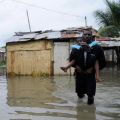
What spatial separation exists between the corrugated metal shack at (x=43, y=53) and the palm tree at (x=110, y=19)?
753 centimetres

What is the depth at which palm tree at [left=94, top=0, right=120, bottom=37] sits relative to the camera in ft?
100

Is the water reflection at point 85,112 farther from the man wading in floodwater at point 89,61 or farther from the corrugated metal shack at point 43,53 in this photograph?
the corrugated metal shack at point 43,53

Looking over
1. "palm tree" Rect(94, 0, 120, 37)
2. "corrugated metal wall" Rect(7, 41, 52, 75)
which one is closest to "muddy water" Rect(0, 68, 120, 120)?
"corrugated metal wall" Rect(7, 41, 52, 75)

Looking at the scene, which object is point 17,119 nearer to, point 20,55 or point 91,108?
point 91,108

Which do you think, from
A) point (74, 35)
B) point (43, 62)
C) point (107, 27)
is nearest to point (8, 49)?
point (43, 62)

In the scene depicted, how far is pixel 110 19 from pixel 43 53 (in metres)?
9.86

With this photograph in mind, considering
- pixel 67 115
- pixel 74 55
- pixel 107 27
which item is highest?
pixel 107 27

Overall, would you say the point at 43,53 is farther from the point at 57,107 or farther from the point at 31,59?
the point at 57,107

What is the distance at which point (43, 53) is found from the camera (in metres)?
23.5

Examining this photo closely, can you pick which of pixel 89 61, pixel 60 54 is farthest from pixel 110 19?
pixel 89 61

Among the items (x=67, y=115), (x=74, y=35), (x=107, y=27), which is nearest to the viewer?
(x=67, y=115)

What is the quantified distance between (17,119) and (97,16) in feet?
83.6

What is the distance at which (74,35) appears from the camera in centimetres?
2288

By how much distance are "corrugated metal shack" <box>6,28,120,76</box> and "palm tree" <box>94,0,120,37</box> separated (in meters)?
7.53
